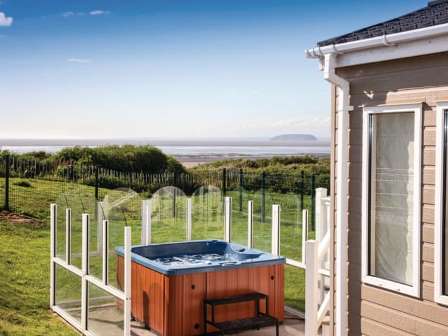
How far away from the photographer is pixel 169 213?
10430 millimetres

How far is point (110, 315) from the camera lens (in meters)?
6.81

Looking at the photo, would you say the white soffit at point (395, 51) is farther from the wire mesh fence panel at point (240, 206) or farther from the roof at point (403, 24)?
the wire mesh fence panel at point (240, 206)

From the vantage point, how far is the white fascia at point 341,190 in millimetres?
4766

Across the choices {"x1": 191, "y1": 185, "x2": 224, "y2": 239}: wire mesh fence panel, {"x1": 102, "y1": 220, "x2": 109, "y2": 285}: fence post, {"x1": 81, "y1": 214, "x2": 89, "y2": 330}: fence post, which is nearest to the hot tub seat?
{"x1": 81, "y1": 214, "x2": 89, "y2": 330}: fence post

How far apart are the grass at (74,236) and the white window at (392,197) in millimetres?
3303

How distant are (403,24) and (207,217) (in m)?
6.74

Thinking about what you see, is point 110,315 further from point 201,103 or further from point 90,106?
point 201,103

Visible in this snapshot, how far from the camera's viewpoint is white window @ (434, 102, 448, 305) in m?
4.07

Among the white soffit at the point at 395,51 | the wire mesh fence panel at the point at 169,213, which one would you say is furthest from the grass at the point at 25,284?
the white soffit at the point at 395,51

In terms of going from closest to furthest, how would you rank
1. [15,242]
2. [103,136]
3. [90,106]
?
1. [15,242]
2. [90,106]
3. [103,136]

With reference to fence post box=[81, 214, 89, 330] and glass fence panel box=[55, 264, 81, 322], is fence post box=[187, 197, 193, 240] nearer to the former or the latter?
glass fence panel box=[55, 264, 81, 322]

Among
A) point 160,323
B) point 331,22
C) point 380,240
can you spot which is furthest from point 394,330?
point 331,22

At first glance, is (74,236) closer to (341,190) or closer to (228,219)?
(228,219)

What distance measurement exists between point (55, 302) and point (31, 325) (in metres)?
0.51
